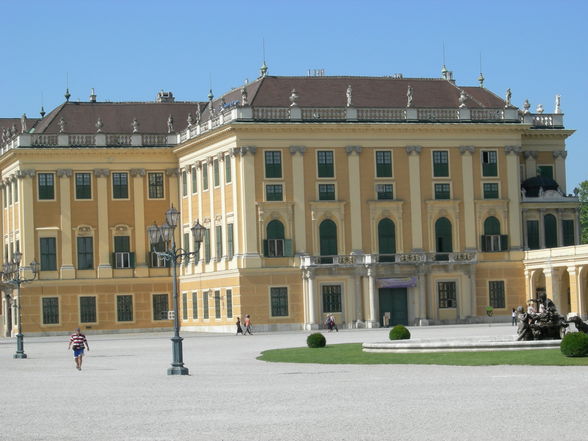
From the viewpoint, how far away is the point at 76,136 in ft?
304

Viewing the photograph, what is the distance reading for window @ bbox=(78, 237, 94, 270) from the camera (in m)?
92.9

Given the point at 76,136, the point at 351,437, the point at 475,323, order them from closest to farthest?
the point at 351,437 < the point at 475,323 < the point at 76,136

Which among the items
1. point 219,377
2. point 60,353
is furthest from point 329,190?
point 219,377

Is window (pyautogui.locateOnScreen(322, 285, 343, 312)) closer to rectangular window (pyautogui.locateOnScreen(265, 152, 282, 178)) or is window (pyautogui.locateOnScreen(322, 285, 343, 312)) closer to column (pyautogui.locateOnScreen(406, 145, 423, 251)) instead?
column (pyautogui.locateOnScreen(406, 145, 423, 251))

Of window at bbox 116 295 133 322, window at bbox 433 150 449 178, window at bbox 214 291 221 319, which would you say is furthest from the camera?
window at bbox 116 295 133 322

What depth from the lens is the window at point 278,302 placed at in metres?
83.9

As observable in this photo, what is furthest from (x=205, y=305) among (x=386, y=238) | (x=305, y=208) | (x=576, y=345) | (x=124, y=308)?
(x=576, y=345)

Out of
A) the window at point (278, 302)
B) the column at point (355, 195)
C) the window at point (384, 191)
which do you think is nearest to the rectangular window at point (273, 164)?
the column at point (355, 195)

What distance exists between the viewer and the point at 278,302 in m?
84.1

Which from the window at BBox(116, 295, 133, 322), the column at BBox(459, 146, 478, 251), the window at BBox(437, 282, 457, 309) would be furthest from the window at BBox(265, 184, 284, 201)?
the window at BBox(116, 295, 133, 322)

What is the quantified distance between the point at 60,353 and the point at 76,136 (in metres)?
32.6

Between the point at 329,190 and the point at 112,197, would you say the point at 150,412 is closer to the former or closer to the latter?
the point at 329,190

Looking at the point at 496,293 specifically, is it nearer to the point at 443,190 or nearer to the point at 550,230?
the point at 550,230

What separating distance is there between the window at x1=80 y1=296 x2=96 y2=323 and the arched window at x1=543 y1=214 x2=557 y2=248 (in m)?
29.3
